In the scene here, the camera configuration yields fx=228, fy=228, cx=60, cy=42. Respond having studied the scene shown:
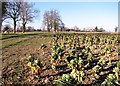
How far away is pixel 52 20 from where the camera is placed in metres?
67.2

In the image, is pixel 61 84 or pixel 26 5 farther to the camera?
pixel 26 5

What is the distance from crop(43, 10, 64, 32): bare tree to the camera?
65.3 m

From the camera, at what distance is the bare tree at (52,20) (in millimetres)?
65350

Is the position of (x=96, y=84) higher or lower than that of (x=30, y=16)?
lower

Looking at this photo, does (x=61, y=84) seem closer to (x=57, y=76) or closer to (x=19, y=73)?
(x=57, y=76)

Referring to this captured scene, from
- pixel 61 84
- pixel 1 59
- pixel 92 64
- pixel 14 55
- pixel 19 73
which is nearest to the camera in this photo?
pixel 61 84

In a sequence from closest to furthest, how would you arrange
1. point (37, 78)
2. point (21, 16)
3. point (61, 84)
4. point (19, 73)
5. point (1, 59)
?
point (61, 84) < point (37, 78) < point (19, 73) < point (1, 59) < point (21, 16)

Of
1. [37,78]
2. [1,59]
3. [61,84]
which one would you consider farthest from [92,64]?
[1,59]

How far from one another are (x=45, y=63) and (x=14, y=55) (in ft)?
9.63

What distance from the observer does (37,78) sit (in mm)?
8820

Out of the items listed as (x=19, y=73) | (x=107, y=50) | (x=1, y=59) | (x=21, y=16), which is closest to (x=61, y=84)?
(x=19, y=73)

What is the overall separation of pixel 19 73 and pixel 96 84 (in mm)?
3240

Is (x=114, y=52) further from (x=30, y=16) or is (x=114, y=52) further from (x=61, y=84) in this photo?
(x=30, y=16)

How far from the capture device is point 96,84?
8.23 meters
